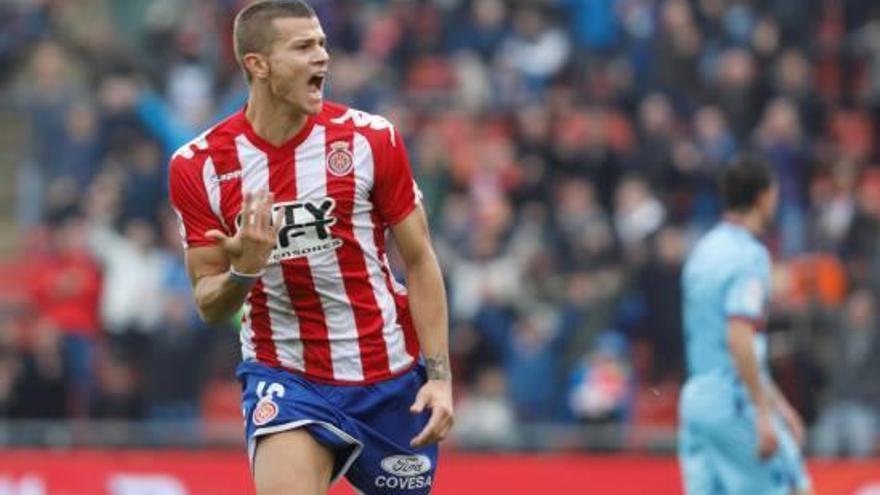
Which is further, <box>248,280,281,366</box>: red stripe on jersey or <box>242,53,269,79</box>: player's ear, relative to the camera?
<box>248,280,281,366</box>: red stripe on jersey

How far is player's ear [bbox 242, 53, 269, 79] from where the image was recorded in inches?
308

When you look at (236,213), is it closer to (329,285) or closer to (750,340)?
(329,285)

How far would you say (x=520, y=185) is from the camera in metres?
17.0

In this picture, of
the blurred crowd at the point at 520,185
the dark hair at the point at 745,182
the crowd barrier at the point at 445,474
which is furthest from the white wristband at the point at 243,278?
the blurred crowd at the point at 520,185

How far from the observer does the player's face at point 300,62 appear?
7750 millimetres

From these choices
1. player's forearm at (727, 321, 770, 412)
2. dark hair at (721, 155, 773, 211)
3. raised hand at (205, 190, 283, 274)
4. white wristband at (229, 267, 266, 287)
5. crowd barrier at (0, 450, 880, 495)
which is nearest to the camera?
raised hand at (205, 190, 283, 274)

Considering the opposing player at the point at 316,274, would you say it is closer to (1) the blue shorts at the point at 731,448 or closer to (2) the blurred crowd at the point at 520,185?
(1) the blue shorts at the point at 731,448

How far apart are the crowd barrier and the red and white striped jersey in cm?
556

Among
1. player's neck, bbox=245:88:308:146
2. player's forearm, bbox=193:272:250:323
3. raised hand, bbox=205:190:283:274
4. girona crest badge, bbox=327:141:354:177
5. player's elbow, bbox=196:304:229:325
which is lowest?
player's elbow, bbox=196:304:229:325

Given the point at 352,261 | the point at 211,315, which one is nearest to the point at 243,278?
the point at 211,315

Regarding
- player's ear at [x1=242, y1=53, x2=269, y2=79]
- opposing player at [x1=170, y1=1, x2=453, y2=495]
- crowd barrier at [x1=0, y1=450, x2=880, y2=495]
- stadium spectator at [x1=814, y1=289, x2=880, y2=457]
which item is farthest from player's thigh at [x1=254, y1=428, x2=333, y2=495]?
stadium spectator at [x1=814, y1=289, x2=880, y2=457]

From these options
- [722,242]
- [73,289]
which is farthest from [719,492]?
[73,289]

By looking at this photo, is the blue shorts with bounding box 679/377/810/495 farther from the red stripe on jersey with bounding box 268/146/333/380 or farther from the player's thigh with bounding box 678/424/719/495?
the red stripe on jersey with bounding box 268/146/333/380

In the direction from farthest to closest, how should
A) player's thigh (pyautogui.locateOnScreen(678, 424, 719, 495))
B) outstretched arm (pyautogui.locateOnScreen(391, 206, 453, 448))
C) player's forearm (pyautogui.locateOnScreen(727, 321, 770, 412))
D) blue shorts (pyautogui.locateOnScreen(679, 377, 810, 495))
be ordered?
player's thigh (pyautogui.locateOnScreen(678, 424, 719, 495)) < blue shorts (pyautogui.locateOnScreen(679, 377, 810, 495)) < player's forearm (pyautogui.locateOnScreen(727, 321, 770, 412)) < outstretched arm (pyautogui.locateOnScreen(391, 206, 453, 448))
